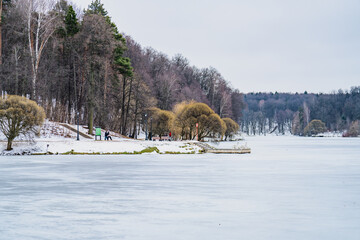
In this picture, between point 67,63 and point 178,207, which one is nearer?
point 178,207

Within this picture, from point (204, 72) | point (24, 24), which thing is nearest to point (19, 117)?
point (24, 24)

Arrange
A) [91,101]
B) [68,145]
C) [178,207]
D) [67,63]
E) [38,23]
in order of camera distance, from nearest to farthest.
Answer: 1. [178,207]
2. [68,145]
3. [38,23]
4. [91,101]
5. [67,63]

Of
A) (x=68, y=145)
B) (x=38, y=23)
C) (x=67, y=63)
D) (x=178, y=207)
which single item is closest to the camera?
(x=178, y=207)

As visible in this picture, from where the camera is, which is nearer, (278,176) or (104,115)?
(278,176)

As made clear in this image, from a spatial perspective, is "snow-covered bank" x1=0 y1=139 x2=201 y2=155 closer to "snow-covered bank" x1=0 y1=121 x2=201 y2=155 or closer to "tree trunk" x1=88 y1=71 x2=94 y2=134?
"snow-covered bank" x1=0 y1=121 x2=201 y2=155

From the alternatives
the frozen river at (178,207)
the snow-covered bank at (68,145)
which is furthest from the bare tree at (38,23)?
the frozen river at (178,207)

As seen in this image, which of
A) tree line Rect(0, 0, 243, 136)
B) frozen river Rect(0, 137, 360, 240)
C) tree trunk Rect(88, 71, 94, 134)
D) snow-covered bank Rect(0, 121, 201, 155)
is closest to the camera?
frozen river Rect(0, 137, 360, 240)

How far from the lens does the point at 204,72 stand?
12350 cm

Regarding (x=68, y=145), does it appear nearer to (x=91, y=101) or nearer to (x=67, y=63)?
(x=91, y=101)

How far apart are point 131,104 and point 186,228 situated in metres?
64.4

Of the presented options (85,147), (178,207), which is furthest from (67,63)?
(178,207)

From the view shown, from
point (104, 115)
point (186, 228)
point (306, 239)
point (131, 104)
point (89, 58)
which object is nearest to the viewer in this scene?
point (306, 239)

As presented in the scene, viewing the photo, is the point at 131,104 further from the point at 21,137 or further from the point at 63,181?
the point at 63,181

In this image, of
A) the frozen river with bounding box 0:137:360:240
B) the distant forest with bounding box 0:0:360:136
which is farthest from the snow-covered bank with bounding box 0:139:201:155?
the frozen river with bounding box 0:137:360:240
